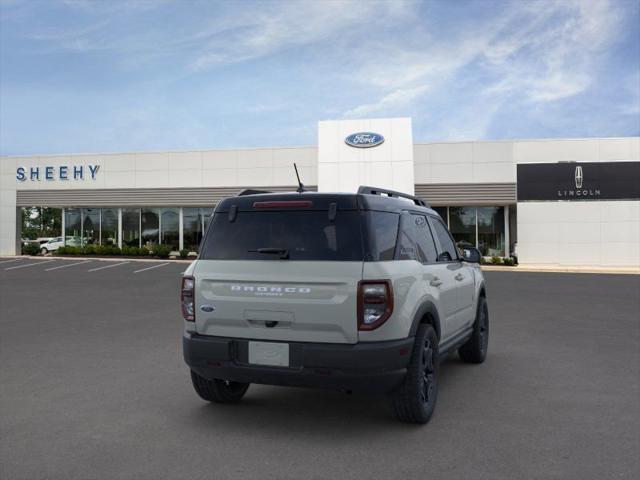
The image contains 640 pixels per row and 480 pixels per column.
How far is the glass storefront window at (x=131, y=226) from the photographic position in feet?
111

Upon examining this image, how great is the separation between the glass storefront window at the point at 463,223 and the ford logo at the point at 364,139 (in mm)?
5557

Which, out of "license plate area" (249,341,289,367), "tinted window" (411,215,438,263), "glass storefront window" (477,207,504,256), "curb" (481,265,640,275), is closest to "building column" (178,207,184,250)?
"glass storefront window" (477,207,504,256)

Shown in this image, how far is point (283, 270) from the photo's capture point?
440cm

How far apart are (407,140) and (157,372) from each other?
2322cm

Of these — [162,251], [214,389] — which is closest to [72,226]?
[162,251]

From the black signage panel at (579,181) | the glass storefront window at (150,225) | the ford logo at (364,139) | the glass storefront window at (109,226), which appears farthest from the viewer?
the glass storefront window at (109,226)

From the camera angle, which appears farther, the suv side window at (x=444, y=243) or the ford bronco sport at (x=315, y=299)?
the suv side window at (x=444, y=243)

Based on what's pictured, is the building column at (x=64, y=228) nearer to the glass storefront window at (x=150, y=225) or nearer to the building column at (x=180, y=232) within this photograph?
the glass storefront window at (x=150, y=225)

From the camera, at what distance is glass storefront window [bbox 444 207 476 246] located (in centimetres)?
3011

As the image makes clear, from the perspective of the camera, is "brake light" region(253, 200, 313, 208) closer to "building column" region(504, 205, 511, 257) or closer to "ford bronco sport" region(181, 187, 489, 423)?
"ford bronco sport" region(181, 187, 489, 423)

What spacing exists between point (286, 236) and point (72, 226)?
34.1m

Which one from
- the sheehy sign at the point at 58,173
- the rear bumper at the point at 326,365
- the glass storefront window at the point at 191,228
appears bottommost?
the rear bumper at the point at 326,365

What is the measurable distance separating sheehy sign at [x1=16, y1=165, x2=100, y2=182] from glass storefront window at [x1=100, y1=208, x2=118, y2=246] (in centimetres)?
255

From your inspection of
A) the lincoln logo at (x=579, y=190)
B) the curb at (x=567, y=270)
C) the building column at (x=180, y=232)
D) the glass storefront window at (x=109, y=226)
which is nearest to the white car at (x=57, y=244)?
the glass storefront window at (x=109, y=226)
